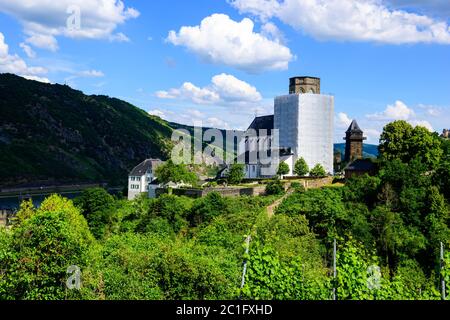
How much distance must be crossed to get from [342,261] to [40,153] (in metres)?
121

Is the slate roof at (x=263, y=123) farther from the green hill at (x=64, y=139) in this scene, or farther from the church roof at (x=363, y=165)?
the green hill at (x=64, y=139)

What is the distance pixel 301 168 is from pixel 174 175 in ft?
54.4

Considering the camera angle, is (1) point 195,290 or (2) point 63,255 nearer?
(2) point 63,255

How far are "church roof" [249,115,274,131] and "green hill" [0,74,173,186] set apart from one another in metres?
54.0

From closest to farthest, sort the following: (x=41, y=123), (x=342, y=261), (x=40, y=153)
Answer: (x=342, y=261) → (x=40, y=153) → (x=41, y=123)

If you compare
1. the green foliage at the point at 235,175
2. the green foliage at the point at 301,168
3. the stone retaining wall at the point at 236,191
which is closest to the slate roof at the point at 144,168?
the green foliage at the point at 235,175

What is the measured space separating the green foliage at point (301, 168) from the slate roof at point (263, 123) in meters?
12.2

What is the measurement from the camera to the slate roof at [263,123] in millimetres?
72375

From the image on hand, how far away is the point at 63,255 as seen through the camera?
51.1ft

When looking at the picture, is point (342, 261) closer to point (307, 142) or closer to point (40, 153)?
point (307, 142)

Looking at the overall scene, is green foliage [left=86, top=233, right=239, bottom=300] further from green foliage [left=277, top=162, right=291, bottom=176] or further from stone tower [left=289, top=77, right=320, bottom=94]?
stone tower [left=289, top=77, right=320, bottom=94]
